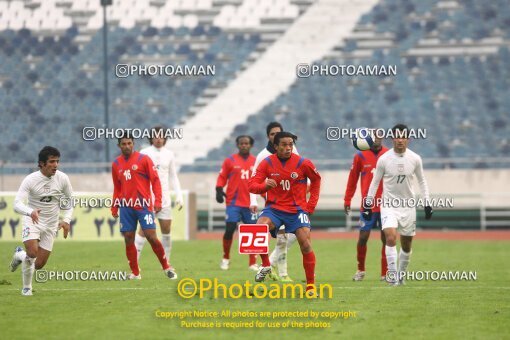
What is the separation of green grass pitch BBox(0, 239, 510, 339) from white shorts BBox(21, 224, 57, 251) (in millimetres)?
645

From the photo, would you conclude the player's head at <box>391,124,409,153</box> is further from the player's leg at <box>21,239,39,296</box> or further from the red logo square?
the player's leg at <box>21,239,39,296</box>

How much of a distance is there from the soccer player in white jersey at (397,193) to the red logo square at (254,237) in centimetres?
301

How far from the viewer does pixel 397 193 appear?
46.0ft

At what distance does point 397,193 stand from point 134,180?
385 centimetres

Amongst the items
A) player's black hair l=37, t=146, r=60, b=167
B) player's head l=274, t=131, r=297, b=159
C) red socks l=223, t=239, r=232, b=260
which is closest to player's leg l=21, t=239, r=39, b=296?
player's black hair l=37, t=146, r=60, b=167

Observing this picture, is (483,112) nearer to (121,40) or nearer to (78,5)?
(121,40)

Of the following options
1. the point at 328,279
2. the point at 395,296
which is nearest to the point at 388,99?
the point at 328,279

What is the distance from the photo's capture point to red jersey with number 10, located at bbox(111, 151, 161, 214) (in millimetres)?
14703

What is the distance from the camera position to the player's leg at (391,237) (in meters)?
13.8

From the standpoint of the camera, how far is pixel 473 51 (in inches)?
1423

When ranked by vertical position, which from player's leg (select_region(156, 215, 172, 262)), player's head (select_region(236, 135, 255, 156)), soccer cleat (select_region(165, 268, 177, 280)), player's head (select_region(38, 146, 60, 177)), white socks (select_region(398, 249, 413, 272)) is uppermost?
player's head (select_region(236, 135, 255, 156))

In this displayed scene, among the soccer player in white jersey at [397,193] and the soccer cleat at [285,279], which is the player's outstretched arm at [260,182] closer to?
the soccer player in white jersey at [397,193]

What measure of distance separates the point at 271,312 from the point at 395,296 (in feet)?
8.03

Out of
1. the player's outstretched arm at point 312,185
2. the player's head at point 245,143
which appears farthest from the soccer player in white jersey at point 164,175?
Result: the player's outstretched arm at point 312,185
